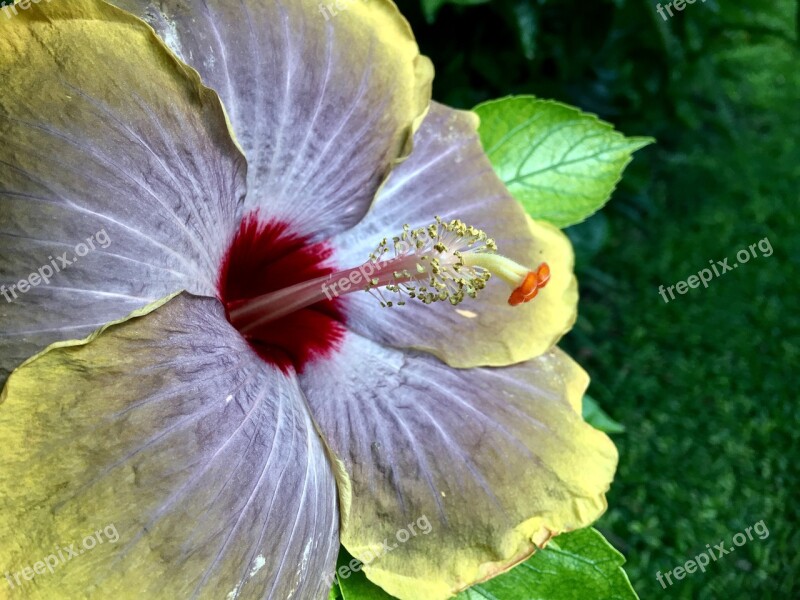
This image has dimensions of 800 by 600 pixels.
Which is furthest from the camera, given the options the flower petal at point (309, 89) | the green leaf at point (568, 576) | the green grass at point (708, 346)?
the green grass at point (708, 346)

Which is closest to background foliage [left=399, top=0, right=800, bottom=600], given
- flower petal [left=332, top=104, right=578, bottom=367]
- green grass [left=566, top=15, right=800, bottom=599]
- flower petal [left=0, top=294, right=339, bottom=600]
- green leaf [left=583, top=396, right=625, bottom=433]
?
green grass [left=566, top=15, right=800, bottom=599]

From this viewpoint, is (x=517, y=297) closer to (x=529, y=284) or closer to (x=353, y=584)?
(x=529, y=284)

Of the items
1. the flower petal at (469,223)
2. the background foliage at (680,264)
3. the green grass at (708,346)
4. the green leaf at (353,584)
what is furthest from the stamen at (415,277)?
the green grass at (708,346)

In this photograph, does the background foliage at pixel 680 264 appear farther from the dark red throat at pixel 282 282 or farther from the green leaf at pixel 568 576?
the green leaf at pixel 568 576

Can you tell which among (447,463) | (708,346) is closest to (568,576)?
(447,463)

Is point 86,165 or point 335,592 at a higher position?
point 86,165

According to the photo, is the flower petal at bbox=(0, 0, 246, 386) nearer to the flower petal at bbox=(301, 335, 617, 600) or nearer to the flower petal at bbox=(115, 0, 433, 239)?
the flower petal at bbox=(115, 0, 433, 239)

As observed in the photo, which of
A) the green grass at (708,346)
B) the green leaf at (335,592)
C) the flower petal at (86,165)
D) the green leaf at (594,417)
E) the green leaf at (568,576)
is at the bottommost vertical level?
the green grass at (708,346)
